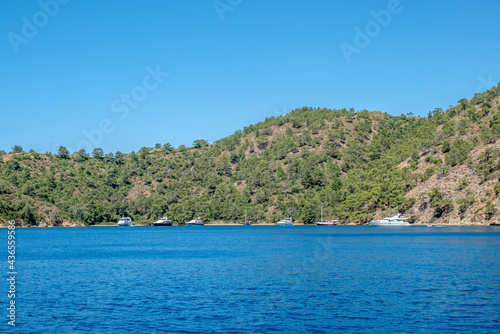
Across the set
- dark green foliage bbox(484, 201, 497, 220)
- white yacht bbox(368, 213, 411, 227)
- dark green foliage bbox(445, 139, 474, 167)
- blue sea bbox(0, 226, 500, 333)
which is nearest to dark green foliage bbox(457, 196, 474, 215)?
dark green foliage bbox(484, 201, 497, 220)

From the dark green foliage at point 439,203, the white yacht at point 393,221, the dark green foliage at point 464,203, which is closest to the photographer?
the dark green foliage at point 464,203

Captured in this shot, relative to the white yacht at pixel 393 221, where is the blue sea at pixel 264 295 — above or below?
below

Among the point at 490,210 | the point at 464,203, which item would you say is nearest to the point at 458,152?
the point at 464,203

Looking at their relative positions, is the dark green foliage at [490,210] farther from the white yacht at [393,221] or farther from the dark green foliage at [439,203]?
the white yacht at [393,221]

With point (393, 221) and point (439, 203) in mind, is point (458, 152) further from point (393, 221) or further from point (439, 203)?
point (393, 221)

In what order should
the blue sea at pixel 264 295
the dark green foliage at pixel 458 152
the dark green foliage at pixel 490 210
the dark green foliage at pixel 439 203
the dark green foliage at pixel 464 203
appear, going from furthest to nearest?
the dark green foliage at pixel 458 152 → the dark green foliage at pixel 439 203 → the dark green foliage at pixel 464 203 → the dark green foliage at pixel 490 210 → the blue sea at pixel 264 295

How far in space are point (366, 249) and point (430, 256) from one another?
53.6 feet

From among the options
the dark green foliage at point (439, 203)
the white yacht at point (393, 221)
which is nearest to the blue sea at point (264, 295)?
the dark green foliage at point (439, 203)

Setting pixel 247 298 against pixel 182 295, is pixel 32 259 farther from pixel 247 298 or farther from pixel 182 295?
pixel 247 298

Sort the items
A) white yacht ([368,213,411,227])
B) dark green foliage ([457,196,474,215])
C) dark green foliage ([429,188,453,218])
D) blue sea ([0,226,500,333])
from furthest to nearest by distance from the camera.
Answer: white yacht ([368,213,411,227]), dark green foliage ([429,188,453,218]), dark green foliage ([457,196,474,215]), blue sea ([0,226,500,333])

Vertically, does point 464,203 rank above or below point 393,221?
above

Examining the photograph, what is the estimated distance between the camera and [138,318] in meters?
36.5

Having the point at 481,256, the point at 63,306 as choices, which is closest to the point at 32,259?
the point at 63,306

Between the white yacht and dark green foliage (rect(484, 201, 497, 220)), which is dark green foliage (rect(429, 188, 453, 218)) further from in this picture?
dark green foliage (rect(484, 201, 497, 220))
